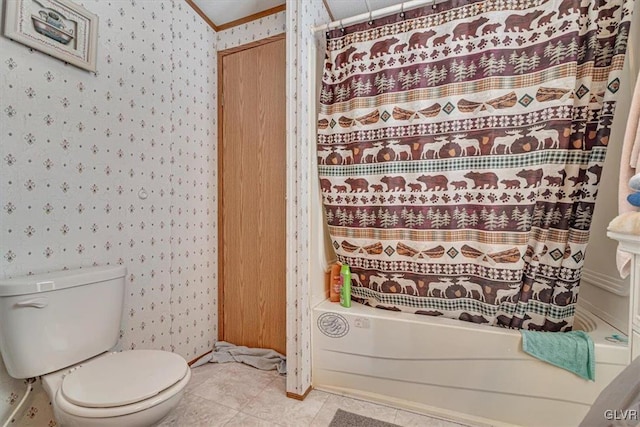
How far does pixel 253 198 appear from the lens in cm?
194

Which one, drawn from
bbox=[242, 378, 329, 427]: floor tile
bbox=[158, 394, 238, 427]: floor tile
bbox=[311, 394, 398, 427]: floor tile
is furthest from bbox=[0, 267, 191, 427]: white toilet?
bbox=[311, 394, 398, 427]: floor tile

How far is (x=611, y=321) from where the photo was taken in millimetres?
1316

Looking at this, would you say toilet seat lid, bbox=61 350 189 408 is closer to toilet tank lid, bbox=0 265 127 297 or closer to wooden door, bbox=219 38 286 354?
toilet tank lid, bbox=0 265 127 297

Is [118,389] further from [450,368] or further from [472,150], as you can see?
[472,150]

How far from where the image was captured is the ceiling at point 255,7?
175cm

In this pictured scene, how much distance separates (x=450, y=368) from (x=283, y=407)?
2.94 ft

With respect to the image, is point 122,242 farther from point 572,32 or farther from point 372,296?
point 572,32

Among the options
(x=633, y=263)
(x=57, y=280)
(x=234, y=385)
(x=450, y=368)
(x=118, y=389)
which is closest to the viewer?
(x=633, y=263)

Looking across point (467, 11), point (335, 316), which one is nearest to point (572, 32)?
point (467, 11)

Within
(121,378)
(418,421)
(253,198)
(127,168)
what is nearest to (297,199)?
(253,198)

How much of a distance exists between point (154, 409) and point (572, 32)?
7.53 ft

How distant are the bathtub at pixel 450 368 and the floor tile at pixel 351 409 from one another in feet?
0.12

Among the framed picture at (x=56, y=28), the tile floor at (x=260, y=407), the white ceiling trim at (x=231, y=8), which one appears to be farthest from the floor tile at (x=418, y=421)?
the white ceiling trim at (x=231, y=8)

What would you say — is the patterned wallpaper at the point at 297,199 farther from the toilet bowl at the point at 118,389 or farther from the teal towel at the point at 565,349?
the teal towel at the point at 565,349
